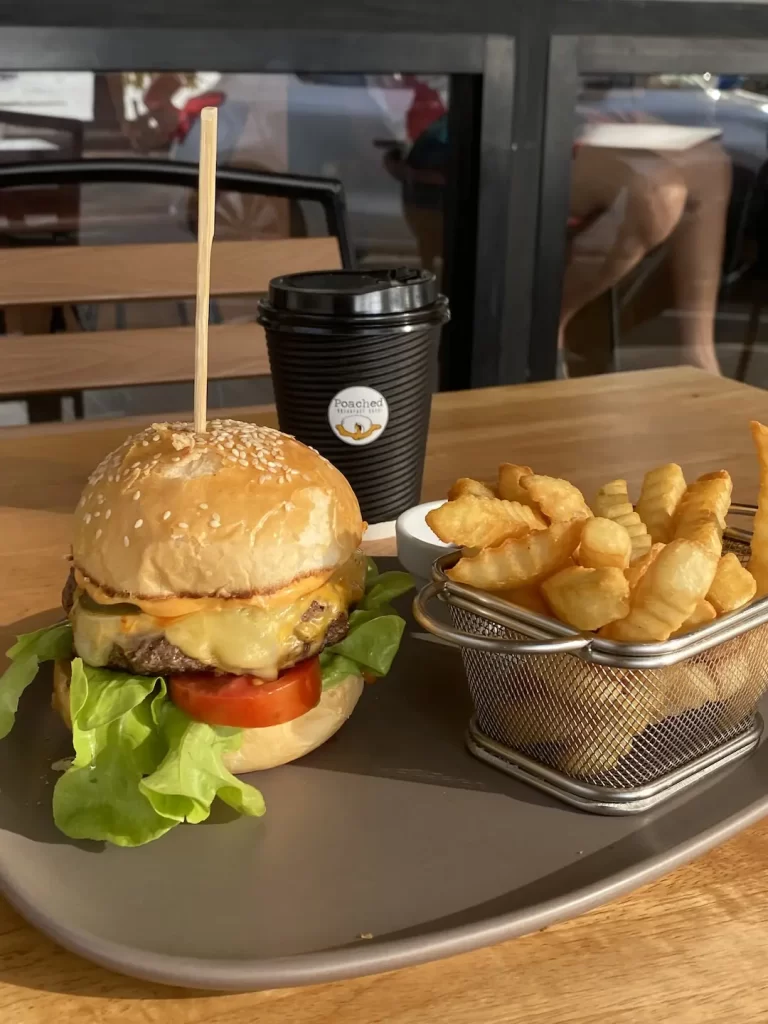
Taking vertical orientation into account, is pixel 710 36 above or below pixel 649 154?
above

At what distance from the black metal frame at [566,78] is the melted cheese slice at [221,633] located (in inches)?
111

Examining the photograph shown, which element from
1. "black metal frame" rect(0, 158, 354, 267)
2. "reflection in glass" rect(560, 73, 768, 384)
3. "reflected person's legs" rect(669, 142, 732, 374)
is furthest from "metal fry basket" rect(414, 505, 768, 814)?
"reflected person's legs" rect(669, 142, 732, 374)

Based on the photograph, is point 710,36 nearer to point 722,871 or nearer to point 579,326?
point 579,326

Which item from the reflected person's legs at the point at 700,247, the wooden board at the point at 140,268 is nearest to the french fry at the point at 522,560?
the wooden board at the point at 140,268

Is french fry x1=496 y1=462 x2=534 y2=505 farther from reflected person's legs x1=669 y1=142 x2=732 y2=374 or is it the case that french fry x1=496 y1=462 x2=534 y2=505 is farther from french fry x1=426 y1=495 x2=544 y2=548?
reflected person's legs x1=669 y1=142 x2=732 y2=374

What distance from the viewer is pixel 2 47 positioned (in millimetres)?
2719

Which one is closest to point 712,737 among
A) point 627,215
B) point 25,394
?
point 25,394

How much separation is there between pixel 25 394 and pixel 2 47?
38.3 inches

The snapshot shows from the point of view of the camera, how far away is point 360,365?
154 centimetres

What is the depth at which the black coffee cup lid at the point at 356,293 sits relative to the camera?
4.92ft

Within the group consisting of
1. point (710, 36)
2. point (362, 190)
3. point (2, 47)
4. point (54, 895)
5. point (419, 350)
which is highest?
point (710, 36)

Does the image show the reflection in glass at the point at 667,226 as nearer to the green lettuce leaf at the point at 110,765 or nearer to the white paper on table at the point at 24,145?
the white paper on table at the point at 24,145

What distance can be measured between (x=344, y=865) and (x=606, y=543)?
0.38 metres

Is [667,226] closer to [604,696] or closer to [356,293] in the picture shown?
[356,293]
